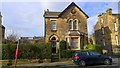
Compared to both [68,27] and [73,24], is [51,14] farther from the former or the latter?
[73,24]

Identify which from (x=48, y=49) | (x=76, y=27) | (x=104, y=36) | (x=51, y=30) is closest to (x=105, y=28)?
(x=104, y=36)

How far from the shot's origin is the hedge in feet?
85.1

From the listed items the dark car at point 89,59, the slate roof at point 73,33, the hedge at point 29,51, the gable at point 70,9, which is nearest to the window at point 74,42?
the slate roof at point 73,33

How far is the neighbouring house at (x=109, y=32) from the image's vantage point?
151 ft

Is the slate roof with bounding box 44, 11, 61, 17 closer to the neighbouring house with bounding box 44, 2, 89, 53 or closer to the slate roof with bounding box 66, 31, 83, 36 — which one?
the neighbouring house with bounding box 44, 2, 89, 53

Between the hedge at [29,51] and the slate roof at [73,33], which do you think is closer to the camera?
the hedge at [29,51]

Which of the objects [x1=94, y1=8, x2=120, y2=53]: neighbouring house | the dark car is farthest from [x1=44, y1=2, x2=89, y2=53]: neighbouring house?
the dark car

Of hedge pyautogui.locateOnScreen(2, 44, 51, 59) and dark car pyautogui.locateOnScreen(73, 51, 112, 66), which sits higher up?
hedge pyautogui.locateOnScreen(2, 44, 51, 59)

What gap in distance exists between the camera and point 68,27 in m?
36.9

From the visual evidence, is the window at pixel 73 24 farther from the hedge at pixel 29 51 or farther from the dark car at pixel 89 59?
the dark car at pixel 89 59

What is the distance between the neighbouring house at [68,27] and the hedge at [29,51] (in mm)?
9368

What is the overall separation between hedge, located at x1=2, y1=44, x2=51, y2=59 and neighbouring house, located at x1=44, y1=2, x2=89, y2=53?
9.37 meters

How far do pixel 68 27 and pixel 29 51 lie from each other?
40.9ft

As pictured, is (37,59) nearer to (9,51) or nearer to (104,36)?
(9,51)
